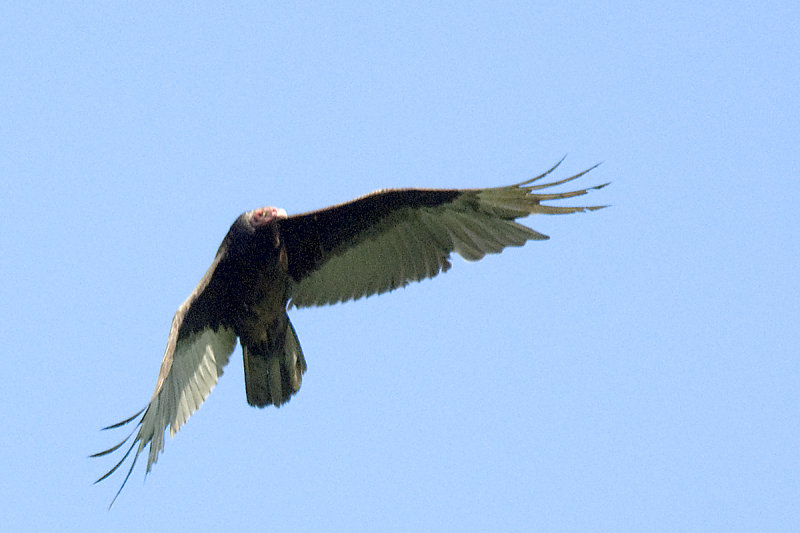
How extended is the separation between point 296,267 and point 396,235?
31.6 inches

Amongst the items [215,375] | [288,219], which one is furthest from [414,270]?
[215,375]

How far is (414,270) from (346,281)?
1.82ft

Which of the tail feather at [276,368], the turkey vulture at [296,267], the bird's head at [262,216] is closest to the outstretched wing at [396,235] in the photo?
the turkey vulture at [296,267]

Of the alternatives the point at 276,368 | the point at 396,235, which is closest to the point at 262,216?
the point at 396,235

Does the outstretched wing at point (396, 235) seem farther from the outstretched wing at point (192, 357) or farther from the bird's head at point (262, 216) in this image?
the outstretched wing at point (192, 357)

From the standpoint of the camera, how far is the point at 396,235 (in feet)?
26.8

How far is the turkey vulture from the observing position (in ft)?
25.6

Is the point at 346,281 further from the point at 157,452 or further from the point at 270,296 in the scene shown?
the point at 157,452

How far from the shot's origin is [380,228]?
Answer: 816 cm

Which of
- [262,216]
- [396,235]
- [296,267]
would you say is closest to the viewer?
[262,216]

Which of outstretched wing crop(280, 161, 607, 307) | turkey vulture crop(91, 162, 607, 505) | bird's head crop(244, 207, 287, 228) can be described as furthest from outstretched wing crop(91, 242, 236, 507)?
outstretched wing crop(280, 161, 607, 307)

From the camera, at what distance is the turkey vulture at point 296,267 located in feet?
25.6

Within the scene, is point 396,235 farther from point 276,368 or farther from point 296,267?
point 276,368

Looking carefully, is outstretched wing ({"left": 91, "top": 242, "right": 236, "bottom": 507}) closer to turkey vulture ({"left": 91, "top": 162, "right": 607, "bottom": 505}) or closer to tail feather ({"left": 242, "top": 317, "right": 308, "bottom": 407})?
turkey vulture ({"left": 91, "top": 162, "right": 607, "bottom": 505})
